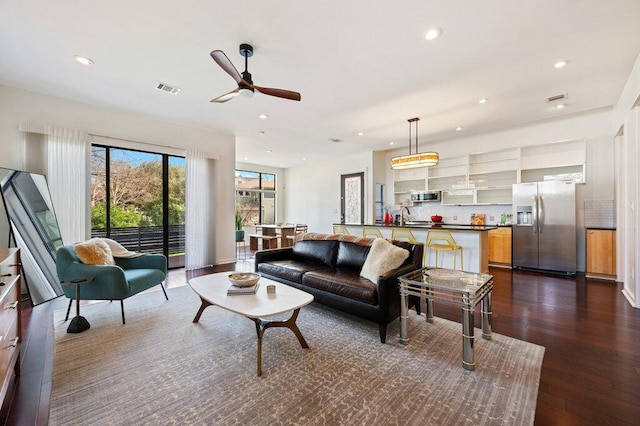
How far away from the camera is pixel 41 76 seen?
343cm

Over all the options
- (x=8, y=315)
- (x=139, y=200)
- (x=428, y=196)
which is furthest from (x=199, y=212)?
(x=428, y=196)

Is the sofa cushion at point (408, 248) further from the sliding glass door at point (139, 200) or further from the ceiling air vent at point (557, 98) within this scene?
the sliding glass door at point (139, 200)

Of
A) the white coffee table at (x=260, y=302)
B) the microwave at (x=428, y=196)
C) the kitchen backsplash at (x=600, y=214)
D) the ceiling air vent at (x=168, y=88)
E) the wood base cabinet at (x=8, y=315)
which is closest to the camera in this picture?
the wood base cabinet at (x=8, y=315)

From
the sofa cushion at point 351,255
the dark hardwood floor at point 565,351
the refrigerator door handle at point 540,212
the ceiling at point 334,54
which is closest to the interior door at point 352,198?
the ceiling at point 334,54

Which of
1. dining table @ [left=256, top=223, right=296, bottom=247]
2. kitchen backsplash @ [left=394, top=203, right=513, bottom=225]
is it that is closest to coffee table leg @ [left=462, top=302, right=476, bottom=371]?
kitchen backsplash @ [left=394, top=203, right=513, bottom=225]

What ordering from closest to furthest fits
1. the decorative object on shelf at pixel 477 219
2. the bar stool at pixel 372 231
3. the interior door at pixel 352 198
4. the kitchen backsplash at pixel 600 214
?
the kitchen backsplash at pixel 600 214 → the bar stool at pixel 372 231 → the decorative object on shelf at pixel 477 219 → the interior door at pixel 352 198

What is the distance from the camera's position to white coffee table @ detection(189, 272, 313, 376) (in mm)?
2051

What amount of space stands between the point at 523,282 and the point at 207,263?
601 centimetres

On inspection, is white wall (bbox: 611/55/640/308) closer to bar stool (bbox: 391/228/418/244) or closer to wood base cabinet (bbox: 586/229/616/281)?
wood base cabinet (bbox: 586/229/616/281)

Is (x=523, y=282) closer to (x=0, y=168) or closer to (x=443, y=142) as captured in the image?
(x=443, y=142)

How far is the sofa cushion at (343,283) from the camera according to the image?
2590 millimetres

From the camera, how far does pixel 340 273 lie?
10.6 feet

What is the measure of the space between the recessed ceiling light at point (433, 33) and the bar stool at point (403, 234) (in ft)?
11.0

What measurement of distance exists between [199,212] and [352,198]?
4420 millimetres
